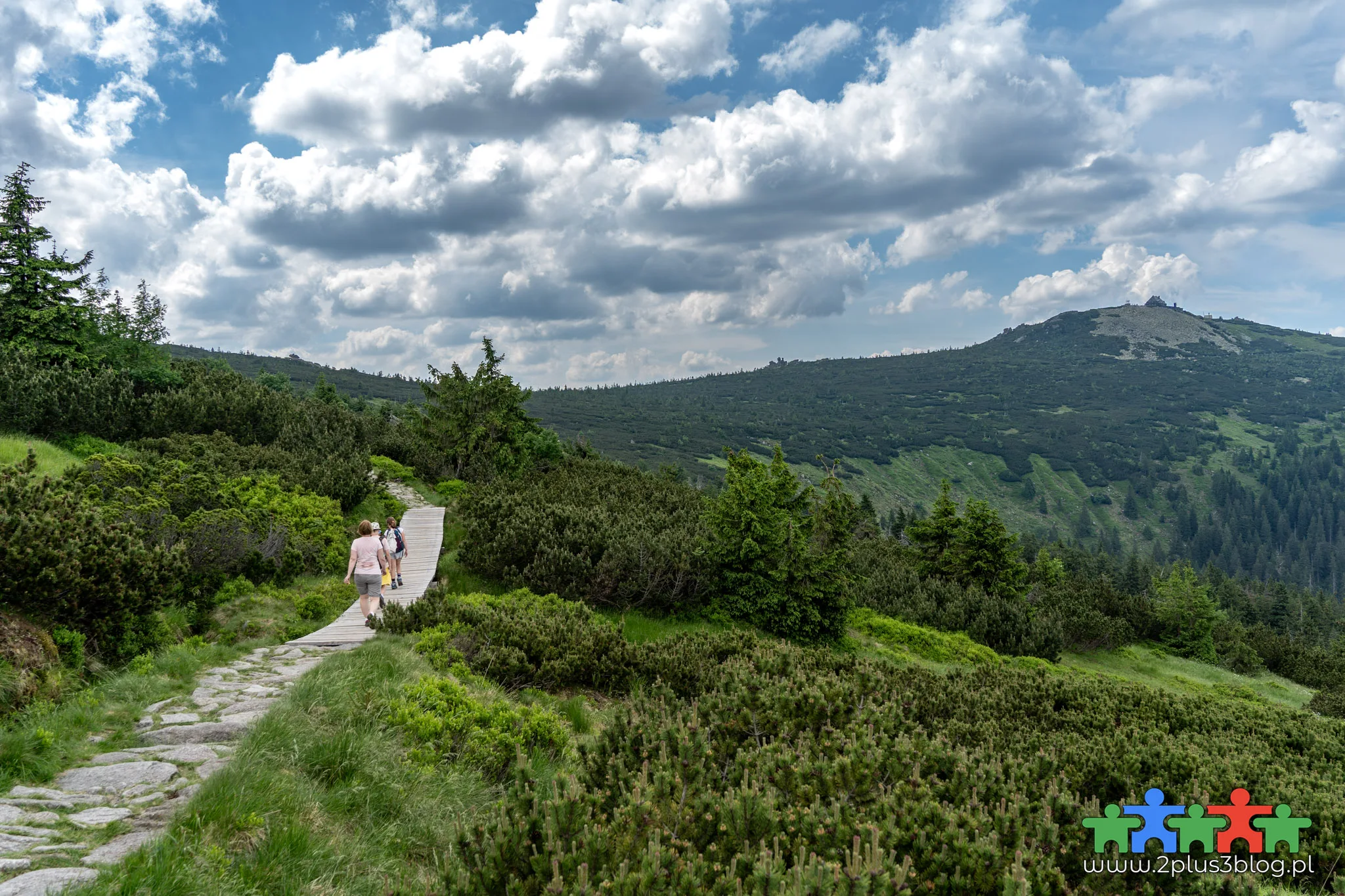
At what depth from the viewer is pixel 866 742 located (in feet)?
17.4

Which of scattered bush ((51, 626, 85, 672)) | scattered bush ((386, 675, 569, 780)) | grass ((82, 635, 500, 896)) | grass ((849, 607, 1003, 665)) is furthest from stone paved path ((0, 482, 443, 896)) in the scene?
grass ((849, 607, 1003, 665))

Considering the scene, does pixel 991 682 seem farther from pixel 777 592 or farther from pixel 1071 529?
pixel 1071 529

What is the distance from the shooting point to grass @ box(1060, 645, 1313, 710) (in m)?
24.0

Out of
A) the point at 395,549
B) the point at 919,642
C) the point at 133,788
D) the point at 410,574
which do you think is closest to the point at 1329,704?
the point at 919,642

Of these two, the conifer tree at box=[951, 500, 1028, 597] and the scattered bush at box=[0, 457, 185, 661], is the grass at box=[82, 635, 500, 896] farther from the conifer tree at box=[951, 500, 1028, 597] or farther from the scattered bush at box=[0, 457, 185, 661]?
the conifer tree at box=[951, 500, 1028, 597]

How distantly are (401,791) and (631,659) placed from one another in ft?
16.1

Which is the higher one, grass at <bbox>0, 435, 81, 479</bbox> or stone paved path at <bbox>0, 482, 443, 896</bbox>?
grass at <bbox>0, 435, 81, 479</bbox>

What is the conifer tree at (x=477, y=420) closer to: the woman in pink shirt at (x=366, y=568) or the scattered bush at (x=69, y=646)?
the woman in pink shirt at (x=366, y=568)

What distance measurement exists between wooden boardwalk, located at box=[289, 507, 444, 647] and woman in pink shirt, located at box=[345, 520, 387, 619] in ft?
1.02

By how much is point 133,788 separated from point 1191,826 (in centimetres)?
699

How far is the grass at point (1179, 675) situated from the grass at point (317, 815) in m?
22.3

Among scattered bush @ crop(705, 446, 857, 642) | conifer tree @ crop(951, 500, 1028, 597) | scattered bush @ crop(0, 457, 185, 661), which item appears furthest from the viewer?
conifer tree @ crop(951, 500, 1028, 597)

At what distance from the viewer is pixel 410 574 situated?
1361 cm

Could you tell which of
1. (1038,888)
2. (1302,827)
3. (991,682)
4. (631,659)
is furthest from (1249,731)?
(631,659)
